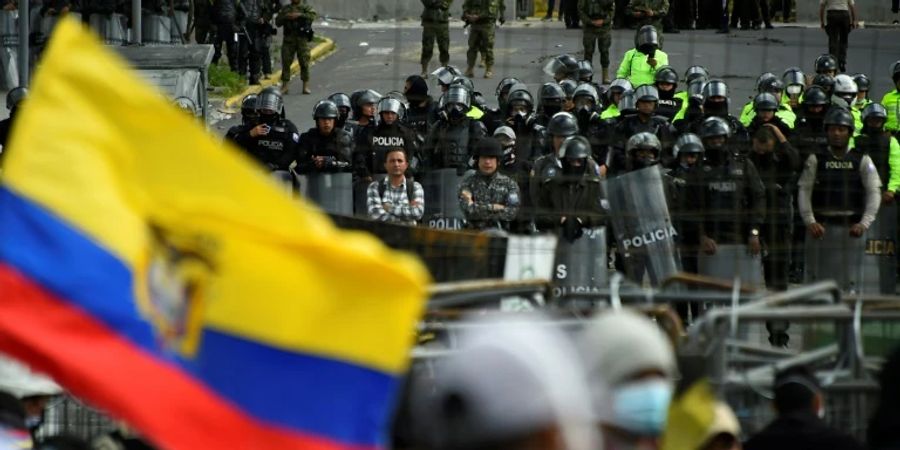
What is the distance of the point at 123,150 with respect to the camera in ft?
15.8

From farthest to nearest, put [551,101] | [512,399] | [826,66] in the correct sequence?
1. [826,66]
2. [551,101]
3. [512,399]

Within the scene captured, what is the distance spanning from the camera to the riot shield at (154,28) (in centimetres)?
2391

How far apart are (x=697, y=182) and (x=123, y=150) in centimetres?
1087

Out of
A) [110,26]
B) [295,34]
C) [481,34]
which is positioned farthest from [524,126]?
[481,34]

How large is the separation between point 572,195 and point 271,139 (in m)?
3.43

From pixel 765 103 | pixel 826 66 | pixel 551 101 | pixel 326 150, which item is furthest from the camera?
pixel 826 66

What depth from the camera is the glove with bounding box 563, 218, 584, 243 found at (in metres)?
14.8

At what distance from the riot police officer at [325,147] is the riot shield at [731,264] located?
3.75 meters

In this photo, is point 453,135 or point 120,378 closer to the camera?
point 120,378

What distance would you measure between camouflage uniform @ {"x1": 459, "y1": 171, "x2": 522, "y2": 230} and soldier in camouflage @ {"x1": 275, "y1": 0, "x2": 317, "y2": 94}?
12.8m

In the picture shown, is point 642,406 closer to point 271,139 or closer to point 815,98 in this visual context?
point 271,139

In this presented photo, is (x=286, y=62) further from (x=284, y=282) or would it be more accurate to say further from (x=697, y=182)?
(x=284, y=282)

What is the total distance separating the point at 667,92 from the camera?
2030 cm

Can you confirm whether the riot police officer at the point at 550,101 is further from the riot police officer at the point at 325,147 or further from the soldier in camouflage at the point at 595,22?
the soldier in camouflage at the point at 595,22
